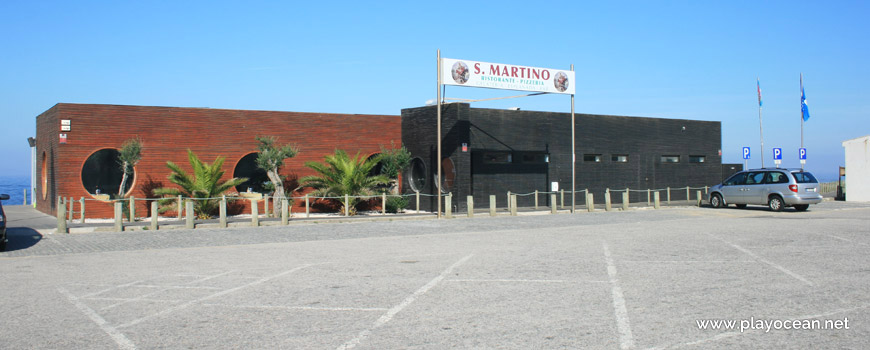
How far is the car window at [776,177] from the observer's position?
22.7m

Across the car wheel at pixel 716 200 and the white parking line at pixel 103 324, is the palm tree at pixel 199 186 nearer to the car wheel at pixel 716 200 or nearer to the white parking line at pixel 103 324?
the white parking line at pixel 103 324

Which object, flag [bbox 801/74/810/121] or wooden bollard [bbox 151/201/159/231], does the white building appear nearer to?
flag [bbox 801/74/810/121]

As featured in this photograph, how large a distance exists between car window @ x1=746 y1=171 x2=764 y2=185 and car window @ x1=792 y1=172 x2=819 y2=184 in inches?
52.0

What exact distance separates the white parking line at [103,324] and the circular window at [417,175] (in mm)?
19442

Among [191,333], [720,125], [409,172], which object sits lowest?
[191,333]

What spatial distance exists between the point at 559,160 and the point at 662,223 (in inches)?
390

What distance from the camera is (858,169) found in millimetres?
32031

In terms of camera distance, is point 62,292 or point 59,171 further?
point 59,171

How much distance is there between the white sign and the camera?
22859 mm

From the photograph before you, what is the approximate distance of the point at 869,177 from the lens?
31.5m

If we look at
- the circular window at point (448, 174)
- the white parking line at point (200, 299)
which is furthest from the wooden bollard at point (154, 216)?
the circular window at point (448, 174)

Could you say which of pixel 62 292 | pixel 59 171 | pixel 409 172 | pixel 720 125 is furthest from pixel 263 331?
pixel 720 125

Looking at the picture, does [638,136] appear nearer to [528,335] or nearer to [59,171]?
[59,171]

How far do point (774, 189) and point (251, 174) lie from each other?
19.4 metres
